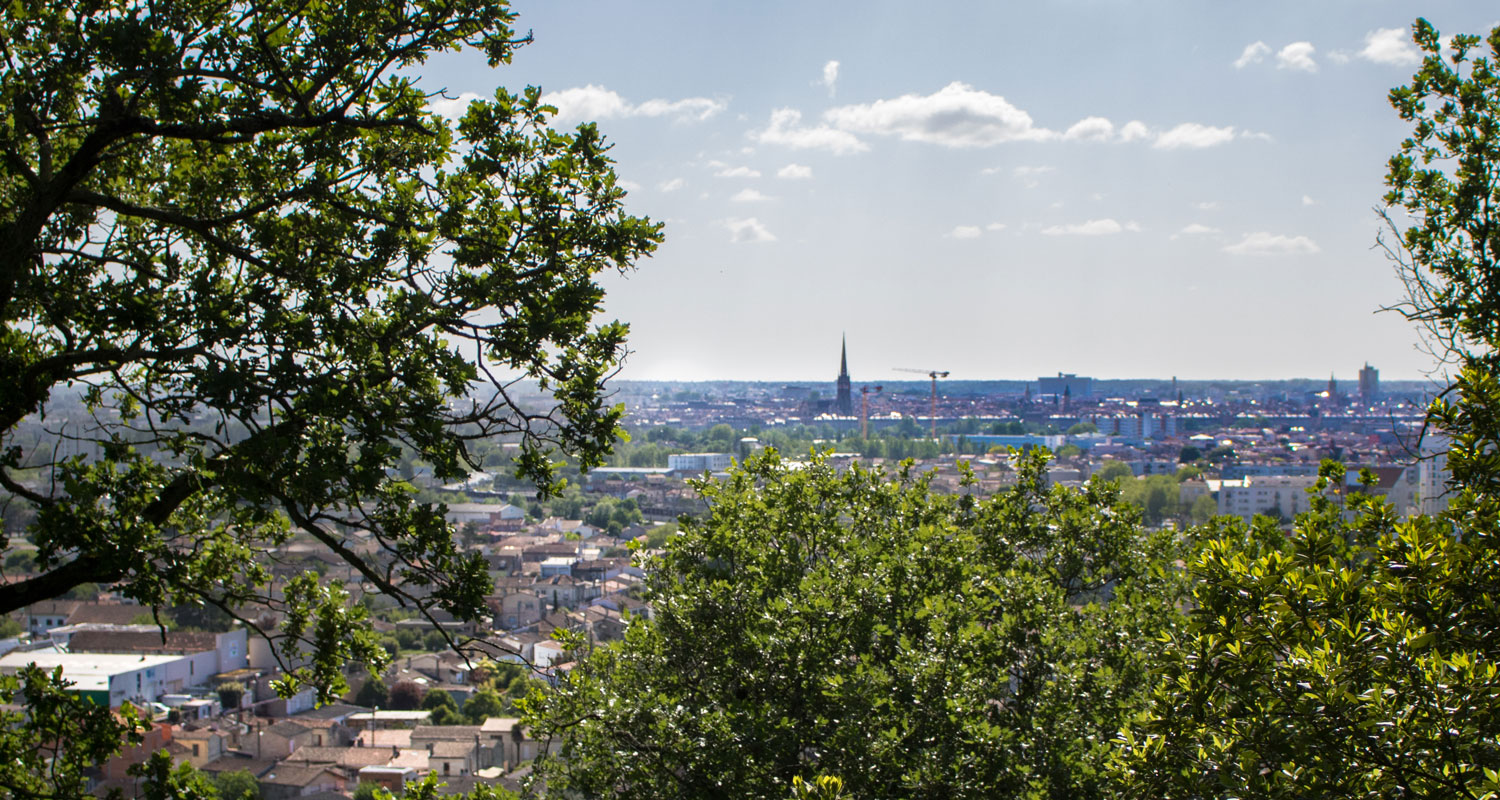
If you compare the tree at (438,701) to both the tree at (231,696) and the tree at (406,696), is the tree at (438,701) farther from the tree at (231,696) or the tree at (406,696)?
the tree at (231,696)

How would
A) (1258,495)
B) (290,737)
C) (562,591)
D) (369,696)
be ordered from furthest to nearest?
1. (1258,495)
2. (562,591)
3. (369,696)
4. (290,737)

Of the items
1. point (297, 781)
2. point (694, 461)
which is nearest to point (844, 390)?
point (694, 461)

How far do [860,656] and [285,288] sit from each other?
3.53 meters

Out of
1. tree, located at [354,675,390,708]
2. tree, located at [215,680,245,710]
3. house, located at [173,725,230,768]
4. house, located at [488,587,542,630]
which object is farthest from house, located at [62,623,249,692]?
house, located at [488,587,542,630]

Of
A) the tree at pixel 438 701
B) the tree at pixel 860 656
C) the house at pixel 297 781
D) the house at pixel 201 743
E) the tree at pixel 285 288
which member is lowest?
the tree at pixel 438 701

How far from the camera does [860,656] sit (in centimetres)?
609

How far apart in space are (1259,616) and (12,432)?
14.6 ft

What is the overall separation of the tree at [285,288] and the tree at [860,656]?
4.41 feet

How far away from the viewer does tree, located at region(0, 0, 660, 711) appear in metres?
3.70

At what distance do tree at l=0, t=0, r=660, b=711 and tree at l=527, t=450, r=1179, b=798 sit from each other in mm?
1344

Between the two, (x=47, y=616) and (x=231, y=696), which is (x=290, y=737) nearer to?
(x=231, y=696)

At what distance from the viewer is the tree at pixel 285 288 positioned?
12.1 feet

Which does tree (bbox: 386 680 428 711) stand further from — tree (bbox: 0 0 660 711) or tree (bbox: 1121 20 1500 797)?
tree (bbox: 1121 20 1500 797)

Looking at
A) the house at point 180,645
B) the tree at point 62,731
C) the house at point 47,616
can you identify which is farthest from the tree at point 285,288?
the house at point 47,616
